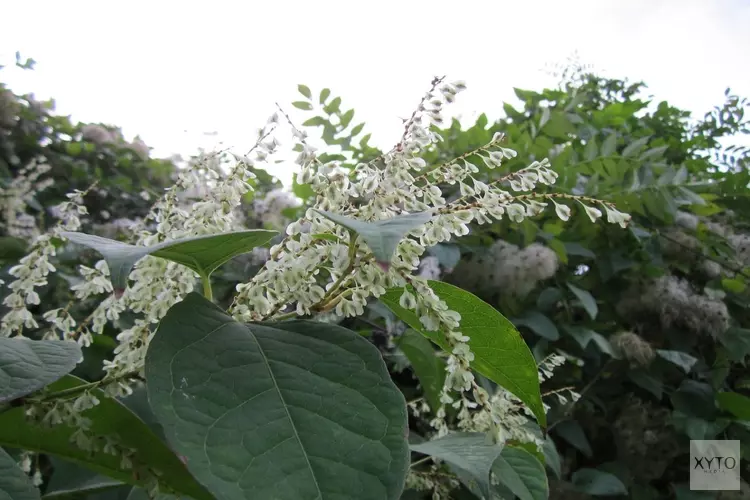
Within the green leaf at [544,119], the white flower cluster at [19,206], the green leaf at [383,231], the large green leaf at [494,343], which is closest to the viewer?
the green leaf at [383,231]

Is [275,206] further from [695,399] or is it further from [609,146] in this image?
[695,399]

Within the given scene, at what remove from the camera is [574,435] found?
1391 mm

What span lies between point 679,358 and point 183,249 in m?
1.37

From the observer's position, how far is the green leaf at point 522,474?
705mm

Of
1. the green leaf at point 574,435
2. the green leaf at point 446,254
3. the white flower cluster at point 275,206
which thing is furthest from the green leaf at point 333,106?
the green leaf at point 574,435

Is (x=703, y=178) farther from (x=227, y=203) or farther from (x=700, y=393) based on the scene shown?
(x=227, y=203)

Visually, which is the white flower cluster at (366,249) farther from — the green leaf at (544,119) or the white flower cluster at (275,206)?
the green leaf at (544,119)

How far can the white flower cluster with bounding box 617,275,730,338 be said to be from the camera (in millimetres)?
1537

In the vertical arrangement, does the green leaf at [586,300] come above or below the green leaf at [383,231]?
below

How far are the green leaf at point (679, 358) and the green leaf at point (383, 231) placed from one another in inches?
49.8

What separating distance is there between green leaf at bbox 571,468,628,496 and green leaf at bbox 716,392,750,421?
355 millimetres

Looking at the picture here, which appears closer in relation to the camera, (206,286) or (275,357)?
(275,357)

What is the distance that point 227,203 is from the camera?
0.61 meters

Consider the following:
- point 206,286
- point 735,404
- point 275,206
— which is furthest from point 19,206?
point 735,404
